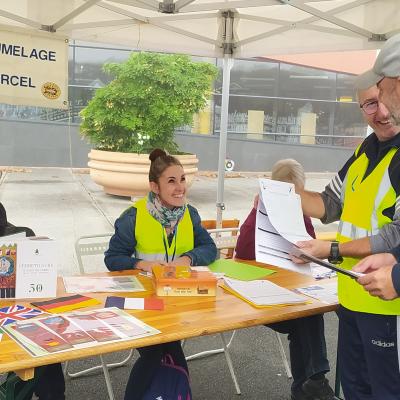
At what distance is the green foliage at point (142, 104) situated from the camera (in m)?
10.8

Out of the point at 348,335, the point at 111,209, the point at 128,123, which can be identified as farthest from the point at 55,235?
the point at 348,335

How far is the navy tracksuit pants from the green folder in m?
0.81

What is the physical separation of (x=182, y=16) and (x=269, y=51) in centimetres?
88

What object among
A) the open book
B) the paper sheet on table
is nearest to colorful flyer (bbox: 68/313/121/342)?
the paper sheet on table

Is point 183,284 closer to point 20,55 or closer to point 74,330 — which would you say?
point 74,330

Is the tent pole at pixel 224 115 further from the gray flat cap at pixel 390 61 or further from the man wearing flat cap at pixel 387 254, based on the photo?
the gray flat cap at pixel 390 61

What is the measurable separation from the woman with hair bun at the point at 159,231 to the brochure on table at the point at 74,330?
0.75m

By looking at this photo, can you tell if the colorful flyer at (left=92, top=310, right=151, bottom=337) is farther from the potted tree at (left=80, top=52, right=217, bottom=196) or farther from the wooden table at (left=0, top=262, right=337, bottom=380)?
the potted tree at (left=80, top=52, right=217, bottom=196)

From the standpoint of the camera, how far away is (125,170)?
1028cm

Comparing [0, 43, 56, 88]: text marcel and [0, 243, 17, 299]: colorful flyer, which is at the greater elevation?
[0, 43, 56, 88]: text marcel

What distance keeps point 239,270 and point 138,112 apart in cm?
838

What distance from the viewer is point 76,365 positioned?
11.8 feet

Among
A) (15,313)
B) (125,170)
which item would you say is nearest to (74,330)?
(15,313)

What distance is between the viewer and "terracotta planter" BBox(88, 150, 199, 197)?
10.3 meters
